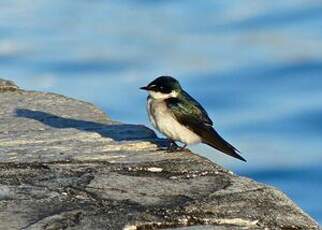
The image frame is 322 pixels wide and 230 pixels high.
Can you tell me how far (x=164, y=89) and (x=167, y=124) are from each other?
27 centimetres

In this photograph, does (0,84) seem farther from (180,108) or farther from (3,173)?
(3,173)

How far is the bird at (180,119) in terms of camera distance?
273 inches

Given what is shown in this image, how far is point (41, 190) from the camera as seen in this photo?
206 inches

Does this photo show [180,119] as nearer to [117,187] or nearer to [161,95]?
[161,95]

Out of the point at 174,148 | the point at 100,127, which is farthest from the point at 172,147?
the point at 100,127

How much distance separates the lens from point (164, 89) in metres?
7.16

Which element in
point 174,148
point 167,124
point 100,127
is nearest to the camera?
point 174,148

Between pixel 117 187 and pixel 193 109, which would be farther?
pixel 193 109

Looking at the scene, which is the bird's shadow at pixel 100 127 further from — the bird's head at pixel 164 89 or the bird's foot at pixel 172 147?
the bird's head at pixel 164 89

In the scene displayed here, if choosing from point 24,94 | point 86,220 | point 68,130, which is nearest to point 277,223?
point 86,220

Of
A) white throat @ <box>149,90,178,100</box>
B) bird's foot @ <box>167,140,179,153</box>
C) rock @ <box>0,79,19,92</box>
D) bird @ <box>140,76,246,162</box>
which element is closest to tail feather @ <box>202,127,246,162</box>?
bird @ <box>140,76,246,162</box>

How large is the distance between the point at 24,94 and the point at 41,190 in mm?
2409

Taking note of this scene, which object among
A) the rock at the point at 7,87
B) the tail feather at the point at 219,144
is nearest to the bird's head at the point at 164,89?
the tail feather at the point at 219,144

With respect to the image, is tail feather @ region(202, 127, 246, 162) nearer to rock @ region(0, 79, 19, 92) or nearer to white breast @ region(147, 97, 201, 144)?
white breast @ region(147, 97, 201, 144)
